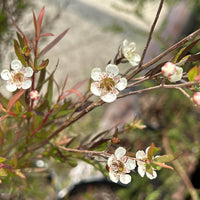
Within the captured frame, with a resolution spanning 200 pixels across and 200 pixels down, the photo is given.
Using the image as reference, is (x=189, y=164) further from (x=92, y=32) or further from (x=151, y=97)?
(x=92, y=32)

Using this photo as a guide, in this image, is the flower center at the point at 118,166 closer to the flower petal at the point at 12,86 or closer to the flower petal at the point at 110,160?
the flower petal at the point at 110,160

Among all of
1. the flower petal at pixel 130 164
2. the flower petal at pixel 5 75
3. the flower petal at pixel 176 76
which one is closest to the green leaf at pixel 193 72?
the flower petal at pixel 176 76

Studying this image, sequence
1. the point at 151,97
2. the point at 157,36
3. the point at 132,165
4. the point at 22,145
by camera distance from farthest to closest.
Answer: the point at 151,97 < the point at 157,36 < the point at 22,145 < the point at 132,165

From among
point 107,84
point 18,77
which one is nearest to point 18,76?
point 18,77

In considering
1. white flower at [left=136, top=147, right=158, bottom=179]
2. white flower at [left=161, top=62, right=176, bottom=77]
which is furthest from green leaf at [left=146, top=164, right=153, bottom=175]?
white flower at [left=161, top=62, right=176, bottom=77]

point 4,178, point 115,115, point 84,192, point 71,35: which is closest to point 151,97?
point 115,115

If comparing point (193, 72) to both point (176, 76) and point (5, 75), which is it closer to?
point (176, 76)

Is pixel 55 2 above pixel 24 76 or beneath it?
beneath
